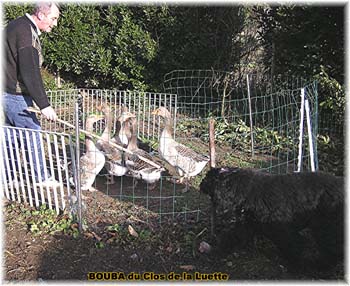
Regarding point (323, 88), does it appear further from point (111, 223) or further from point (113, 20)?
point (113, 20)

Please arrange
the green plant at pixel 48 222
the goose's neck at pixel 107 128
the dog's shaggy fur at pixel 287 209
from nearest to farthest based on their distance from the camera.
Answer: the dog's shaggy fur at pixel 287 209, the green plant at pixel 48 222, the goose's neck at pixel 107 128

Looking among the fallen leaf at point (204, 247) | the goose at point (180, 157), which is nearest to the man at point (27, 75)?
the goose at point (180, 157)

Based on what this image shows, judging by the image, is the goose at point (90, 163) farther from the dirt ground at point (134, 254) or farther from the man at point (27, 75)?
the dirt ground at point (134, 254)

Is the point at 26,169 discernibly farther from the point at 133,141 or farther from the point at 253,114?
the point at 253,114

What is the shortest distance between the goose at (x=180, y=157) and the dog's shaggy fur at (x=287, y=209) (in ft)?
4.95

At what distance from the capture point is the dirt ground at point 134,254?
3947 mm

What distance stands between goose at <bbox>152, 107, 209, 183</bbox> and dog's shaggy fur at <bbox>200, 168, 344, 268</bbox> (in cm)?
151

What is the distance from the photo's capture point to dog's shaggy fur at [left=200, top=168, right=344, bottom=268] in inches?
149

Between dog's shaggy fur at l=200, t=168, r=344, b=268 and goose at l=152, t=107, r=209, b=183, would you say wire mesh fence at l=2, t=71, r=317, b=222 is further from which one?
dog's shaggy fur at l=200, t=168, r=344, b=268

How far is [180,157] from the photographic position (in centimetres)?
559

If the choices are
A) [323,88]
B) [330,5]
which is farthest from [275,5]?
[323,88]

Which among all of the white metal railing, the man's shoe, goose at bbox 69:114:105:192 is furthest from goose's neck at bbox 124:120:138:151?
the man's shoe

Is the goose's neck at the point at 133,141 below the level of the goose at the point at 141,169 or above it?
above

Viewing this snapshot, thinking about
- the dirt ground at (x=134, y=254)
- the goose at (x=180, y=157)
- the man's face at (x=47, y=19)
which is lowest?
the dirt ground at (x=134, y=254)
